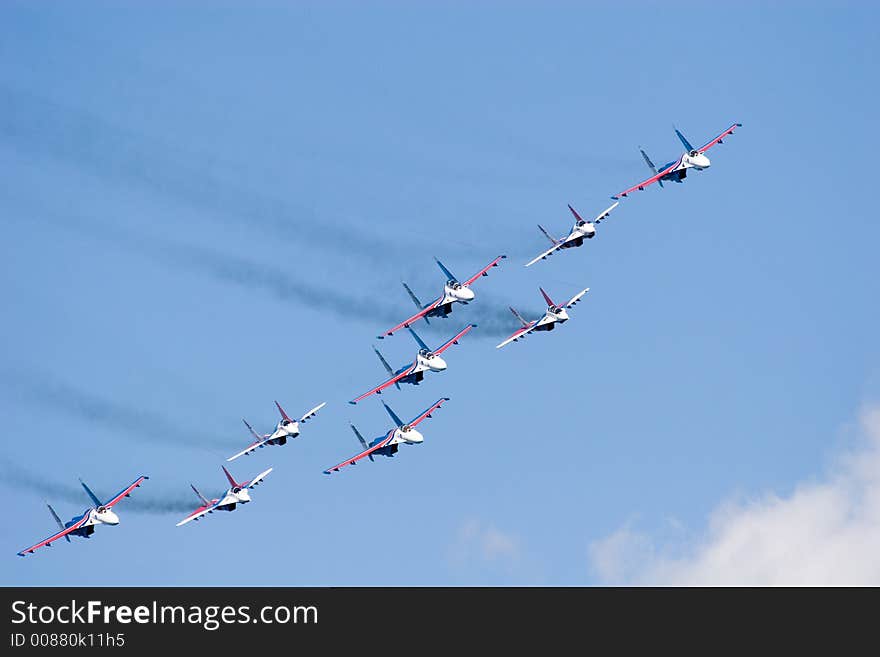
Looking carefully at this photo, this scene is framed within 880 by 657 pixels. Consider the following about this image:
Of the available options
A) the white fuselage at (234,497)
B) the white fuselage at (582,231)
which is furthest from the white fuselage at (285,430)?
the white fuselage at (582,231)

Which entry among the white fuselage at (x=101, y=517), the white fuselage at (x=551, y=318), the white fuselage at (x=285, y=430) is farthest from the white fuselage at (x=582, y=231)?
the white fuselage at (x=101, y=517)

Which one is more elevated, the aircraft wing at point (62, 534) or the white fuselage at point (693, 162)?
the white fuselage at point (693, 162)

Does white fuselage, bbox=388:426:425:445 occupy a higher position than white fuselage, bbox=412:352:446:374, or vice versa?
white fuselage, bbox=412:352:446:374

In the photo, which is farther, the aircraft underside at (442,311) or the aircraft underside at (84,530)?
the aircraft underside at (84,530)

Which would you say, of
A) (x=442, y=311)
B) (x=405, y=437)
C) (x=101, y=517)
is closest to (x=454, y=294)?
(x=442, y=311)

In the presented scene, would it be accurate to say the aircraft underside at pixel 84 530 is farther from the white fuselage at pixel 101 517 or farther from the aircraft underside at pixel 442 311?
the aircraft underside at pixel 442 311

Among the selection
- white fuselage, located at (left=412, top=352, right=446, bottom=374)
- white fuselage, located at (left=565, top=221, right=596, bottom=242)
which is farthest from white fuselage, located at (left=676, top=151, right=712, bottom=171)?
white fuselage, located at (left=412, top=352, right=446, bottom=374)

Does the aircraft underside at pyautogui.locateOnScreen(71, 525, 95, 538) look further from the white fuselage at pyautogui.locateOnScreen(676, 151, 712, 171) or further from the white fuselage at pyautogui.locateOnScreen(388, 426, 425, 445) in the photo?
the white fuselage at pyautogui.locateOnScreen(676, 151, 712, 171)

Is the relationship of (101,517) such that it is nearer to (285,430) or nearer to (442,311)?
(285,430)

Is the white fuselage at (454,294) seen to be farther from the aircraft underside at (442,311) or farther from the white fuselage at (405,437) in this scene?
the white fuselage at (405,437)

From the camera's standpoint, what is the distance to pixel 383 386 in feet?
604

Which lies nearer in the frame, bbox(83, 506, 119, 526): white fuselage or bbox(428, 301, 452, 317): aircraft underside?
bbox(428, 301, 452, 317): aircraft underside
